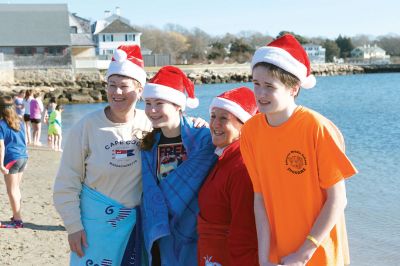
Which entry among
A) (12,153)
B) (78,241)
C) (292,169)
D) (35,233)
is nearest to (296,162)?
(292,169)

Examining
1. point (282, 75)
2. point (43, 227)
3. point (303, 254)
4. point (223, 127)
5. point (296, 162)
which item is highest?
point (282, 75)

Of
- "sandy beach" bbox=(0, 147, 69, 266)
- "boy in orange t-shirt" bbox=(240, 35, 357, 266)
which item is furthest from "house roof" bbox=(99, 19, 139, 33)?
"boy in orange t-shirt" bbox=(240, 35, 357, 266)

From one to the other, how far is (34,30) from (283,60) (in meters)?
64.1

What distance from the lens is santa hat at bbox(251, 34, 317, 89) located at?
2.94m

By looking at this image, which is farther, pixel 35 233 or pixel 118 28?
pixel 118 28

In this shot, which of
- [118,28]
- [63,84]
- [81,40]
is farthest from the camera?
[118,28]

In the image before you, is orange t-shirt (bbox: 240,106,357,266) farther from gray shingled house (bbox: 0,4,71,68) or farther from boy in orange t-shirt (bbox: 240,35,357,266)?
gray shingled house (bbox: 0,4,71,68)

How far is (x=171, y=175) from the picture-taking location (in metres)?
3.61

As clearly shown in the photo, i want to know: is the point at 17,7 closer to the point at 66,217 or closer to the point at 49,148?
the point at 49,148

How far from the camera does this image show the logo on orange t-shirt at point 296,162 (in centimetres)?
285

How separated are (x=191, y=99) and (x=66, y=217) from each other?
4.08 feet

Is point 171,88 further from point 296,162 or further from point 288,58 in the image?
point 296,162

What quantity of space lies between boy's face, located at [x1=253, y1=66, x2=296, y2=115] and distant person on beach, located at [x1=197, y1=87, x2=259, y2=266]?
510mm

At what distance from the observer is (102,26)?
84500 millimetres
